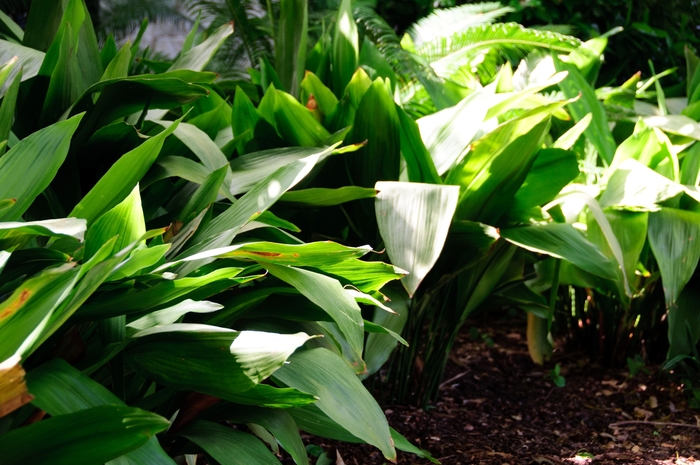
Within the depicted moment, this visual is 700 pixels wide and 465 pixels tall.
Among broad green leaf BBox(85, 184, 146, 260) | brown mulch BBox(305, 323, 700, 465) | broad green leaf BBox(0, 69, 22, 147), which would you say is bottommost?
brown mulch BBox(305, 323, 700, 465)

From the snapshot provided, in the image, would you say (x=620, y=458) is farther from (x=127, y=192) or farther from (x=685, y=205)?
(x=127, y=192)

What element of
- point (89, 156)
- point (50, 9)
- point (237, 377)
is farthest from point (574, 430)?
point (50, 9)

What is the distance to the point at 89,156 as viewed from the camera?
119 cm

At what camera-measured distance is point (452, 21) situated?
103 inches

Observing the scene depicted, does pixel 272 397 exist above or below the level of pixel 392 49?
below

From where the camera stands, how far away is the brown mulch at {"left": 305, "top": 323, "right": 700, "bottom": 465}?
4.58 feet

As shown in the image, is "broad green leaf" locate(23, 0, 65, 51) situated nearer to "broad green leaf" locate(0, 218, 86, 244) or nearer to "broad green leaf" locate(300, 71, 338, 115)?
"broad green leaf" locate(300, 71, 338, 115)

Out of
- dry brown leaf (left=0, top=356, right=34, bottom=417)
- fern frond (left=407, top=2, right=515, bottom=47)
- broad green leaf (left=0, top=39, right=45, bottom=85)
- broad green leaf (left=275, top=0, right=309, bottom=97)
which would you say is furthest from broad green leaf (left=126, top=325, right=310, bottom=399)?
fern frond (left=407, top=2, right=515, bottom=47)

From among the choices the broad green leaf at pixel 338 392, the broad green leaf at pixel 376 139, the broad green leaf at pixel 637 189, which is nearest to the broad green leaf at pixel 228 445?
the broad green leaf at pixel 338 392

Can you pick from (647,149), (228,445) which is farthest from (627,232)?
(228,445)

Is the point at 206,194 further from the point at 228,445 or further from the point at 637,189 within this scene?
the point at 637,189

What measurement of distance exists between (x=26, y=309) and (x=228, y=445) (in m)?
0.37

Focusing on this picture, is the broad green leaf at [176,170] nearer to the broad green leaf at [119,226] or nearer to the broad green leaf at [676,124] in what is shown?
the broad green leaf at [119,226]

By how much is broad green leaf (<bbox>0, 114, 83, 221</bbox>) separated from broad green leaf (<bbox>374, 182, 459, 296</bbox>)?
0.57 m
